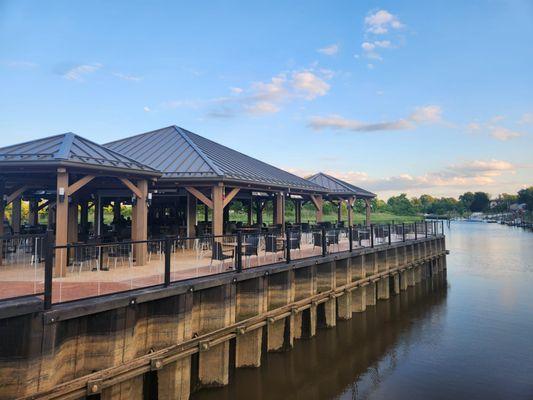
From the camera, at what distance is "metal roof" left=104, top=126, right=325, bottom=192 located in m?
14.5

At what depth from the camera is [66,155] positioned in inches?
385

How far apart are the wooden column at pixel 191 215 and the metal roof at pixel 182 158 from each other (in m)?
1.94

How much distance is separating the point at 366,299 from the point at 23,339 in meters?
14.8

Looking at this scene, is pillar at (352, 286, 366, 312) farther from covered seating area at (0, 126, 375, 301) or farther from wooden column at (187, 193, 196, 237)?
wooden column at (187, 193, 196, 237)

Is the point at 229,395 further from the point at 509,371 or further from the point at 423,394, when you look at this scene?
the point at 509,371

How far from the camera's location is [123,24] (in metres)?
20.1

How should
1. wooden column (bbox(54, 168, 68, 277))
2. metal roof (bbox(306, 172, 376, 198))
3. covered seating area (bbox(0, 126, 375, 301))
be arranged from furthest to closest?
metal roof (bbox(306, 172, 376, 198)) → wooden column (bbox(54, 168, 68, 277)) → covered seating area (bbox(0, 126, 375, 301))

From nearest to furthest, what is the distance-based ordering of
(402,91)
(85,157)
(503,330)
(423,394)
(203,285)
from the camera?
(203,285), (423,394), (85,157), (503,330), (402,91)

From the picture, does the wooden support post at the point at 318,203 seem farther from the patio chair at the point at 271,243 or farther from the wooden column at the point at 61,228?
the wooden column at the point at 61,228

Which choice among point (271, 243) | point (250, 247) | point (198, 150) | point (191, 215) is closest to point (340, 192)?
point (198, 150)

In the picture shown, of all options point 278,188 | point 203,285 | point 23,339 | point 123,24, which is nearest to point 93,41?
point 123,24

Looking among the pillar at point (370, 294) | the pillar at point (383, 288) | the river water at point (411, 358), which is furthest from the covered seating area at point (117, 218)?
the pillar at point (383, 288)

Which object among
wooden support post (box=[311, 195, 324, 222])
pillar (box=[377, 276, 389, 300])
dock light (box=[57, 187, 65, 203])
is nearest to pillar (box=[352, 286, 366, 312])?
pillar (box=[377, 276, 389, 300])

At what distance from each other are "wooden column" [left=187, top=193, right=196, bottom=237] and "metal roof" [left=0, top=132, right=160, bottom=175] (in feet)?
15.9
